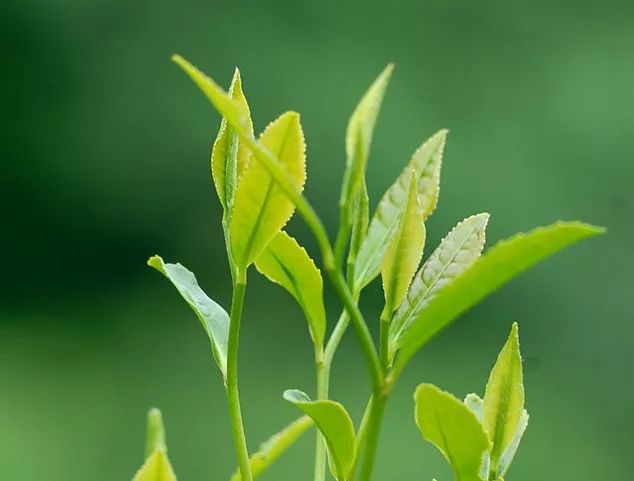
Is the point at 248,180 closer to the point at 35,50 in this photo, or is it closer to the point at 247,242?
the point at 247,242

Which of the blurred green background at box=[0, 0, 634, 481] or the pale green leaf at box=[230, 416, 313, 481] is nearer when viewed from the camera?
the pale green leaf at box=[230, 416, 313, 481]

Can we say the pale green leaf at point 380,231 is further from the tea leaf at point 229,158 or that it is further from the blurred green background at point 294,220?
the blurred green background at point 294,220

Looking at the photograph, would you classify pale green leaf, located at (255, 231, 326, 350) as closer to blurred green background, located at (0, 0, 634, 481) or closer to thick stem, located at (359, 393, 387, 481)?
thick stem, located at (359, 393, 387, 481)

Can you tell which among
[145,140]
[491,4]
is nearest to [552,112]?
[491,4]

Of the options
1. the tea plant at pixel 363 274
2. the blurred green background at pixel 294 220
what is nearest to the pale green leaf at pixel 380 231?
the tea plant at pixel 363 274

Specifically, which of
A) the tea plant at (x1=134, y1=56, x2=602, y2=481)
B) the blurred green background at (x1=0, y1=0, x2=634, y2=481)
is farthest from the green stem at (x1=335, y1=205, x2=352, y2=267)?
the blurred green background at (x1=0, y1=0, x2=634, y2=481)

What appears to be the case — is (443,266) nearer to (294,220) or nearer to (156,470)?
(156,470)

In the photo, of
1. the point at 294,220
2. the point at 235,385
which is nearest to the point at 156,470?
the point at 235,385
